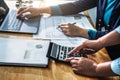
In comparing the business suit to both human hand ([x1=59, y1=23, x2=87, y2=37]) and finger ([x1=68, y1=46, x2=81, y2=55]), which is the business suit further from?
finger ([x1=68, y1=46, x2=81, y2=55])

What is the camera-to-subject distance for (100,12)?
1309 millimetres

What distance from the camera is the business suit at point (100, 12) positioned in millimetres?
1144

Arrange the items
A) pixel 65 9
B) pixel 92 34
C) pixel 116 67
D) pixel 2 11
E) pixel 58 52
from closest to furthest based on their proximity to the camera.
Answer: pixel 116 67
pixel 58 52
pixel 92 34
pixel 2 11
pixel 65 9

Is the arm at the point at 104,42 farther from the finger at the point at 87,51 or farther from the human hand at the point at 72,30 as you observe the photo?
the human hand at the point at 72,30

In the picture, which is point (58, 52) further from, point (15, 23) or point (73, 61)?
point (15, 23)

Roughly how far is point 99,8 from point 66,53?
0.50 metres

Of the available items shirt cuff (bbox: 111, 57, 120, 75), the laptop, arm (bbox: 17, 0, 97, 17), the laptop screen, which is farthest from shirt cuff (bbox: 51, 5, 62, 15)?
shirt cuff (bbox: 111, 57, 120, 75)

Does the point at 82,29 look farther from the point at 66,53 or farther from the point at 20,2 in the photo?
the point at 20,2

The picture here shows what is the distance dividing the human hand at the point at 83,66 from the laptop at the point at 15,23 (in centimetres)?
33

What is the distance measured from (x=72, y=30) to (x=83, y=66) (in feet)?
1.10

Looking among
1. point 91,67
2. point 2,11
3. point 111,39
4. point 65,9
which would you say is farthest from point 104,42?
point 2,11

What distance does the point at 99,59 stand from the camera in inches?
37.2

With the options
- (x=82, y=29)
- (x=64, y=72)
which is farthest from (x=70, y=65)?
(x=82, y=29)

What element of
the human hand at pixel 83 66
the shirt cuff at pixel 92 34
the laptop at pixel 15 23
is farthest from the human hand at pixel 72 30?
the human hand at pixel 83 66
